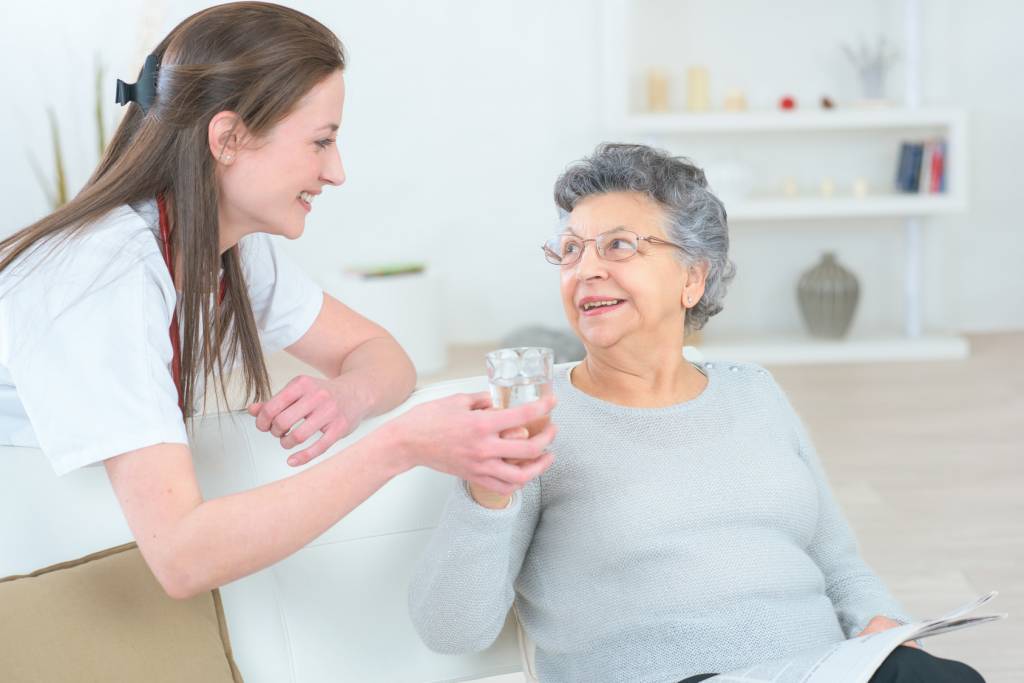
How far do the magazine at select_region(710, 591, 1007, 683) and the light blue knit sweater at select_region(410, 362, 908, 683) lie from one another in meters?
0.09

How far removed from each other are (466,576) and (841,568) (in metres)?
0.62

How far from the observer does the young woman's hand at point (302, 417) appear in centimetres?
166

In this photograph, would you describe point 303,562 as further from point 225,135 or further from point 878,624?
point 878,624

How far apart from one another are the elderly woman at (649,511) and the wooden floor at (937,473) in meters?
0.32

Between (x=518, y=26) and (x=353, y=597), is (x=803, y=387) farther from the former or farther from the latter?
(x=353, y=597)

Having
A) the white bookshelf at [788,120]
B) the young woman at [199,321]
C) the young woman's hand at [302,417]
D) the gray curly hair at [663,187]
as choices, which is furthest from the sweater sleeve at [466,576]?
the white bookshelf at [788,120]

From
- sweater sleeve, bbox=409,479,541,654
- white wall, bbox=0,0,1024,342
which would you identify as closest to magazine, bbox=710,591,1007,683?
sweater sleeve, bbox=409,479,541,654

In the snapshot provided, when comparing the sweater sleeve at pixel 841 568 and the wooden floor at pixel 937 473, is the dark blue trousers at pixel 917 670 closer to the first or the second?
the sweater sleeve at pixel 841 568

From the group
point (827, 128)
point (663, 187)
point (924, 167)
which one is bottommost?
point (924, 167)

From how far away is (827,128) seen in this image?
5.52m

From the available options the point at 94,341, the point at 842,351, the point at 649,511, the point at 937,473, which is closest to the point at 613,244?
the point at 649,511

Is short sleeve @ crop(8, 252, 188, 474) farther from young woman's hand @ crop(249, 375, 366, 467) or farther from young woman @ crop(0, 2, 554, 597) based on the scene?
young woman's hand @ crop(249, 375, 366, 467)

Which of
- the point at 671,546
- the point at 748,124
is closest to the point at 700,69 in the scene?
the point at 748,124

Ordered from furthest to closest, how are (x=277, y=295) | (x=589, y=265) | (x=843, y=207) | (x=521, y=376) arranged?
(x=843, y=207)
(x=277, y=295)
(x=589, y=265)
(x=521, y=376)
